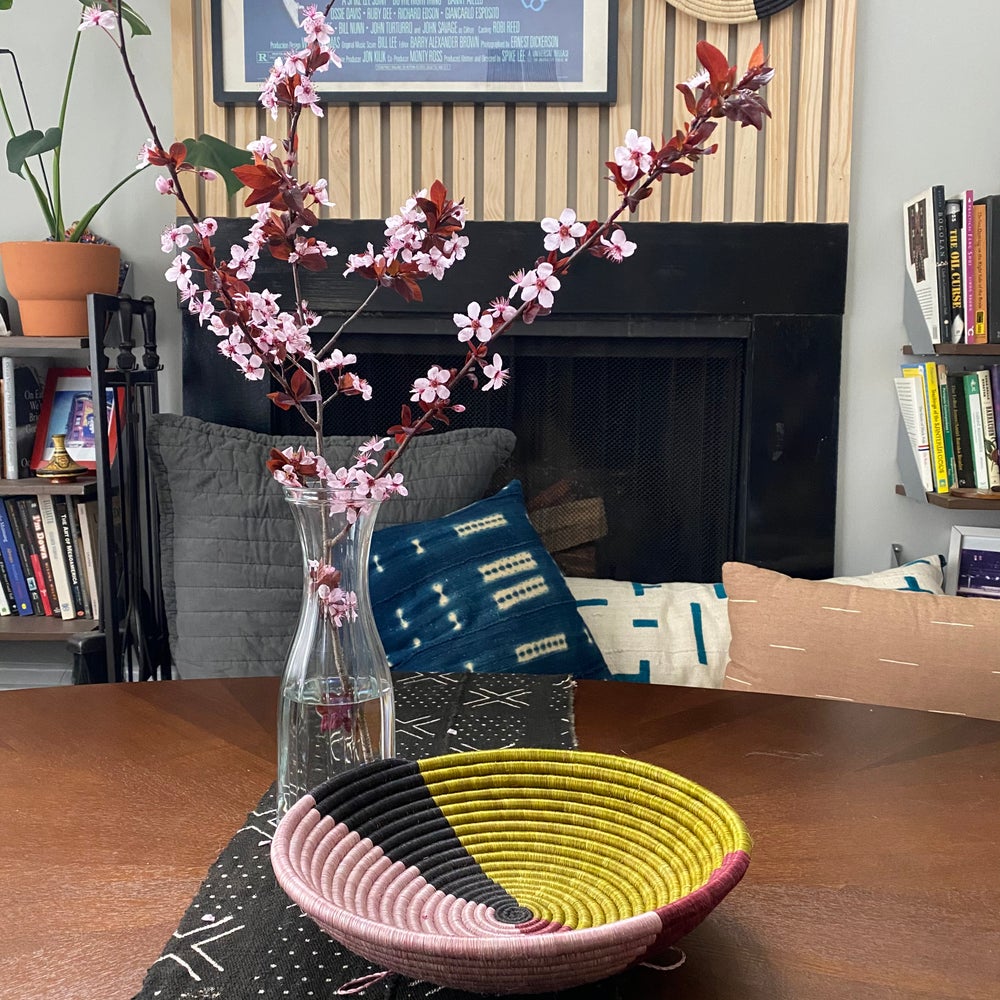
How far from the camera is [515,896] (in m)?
0.72

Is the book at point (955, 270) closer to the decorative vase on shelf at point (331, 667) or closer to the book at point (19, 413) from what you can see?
the decorative vase on shelf at point (331, 667)

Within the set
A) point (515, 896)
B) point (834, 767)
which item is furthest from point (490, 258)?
point (515, 896)

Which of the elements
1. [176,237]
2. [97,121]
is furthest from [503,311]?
[97,121]

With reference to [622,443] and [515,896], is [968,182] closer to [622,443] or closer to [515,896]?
[622,443]

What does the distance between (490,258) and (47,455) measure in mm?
1049

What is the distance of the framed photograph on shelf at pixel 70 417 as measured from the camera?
2.29 meters

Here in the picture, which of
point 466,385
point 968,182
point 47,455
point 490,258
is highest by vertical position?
→ point 968,182

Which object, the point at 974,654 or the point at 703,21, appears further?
the point at 703,21

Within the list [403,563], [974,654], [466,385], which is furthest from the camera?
[466,385]

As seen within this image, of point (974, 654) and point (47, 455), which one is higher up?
point (47, 455)

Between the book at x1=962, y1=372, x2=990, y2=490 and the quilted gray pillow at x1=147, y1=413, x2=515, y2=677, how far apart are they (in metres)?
1.03

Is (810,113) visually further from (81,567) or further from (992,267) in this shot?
(81,567)

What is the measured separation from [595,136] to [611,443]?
0.67 m

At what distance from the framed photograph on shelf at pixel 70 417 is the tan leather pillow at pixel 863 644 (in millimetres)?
1428
